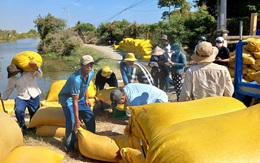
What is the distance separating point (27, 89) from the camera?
3754 mm

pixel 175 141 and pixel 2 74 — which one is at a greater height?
pixel 175 141

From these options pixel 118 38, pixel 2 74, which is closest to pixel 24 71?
pixel 2 74

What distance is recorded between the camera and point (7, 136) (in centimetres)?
238

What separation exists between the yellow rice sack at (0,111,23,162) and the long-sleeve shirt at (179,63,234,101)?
5.36ft

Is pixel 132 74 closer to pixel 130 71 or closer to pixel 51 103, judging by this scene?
pixel 130 71

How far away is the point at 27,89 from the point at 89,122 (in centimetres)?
99

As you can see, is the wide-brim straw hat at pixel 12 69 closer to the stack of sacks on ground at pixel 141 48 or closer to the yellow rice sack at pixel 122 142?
the yellow rice sack at pixel 122 142

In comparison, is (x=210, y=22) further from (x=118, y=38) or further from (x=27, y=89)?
(x=118, y=38)

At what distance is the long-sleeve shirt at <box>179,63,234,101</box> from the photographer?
8.89 feet

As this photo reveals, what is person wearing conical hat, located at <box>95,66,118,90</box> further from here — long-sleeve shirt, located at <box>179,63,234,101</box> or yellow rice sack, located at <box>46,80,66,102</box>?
long-sleeve shirt, located at <box>179,63,234,101</box>

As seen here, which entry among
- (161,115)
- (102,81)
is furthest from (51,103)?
(161,115)

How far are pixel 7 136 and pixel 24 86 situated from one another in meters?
1.45

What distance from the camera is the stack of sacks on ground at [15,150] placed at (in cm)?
232

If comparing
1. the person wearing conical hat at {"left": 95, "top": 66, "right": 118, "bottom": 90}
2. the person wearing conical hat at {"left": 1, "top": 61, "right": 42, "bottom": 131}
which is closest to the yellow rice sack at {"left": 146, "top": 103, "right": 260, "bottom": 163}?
the person wearing conical hat at {"left": 1, "top": 61, "right": 42, "bottom": 131}
